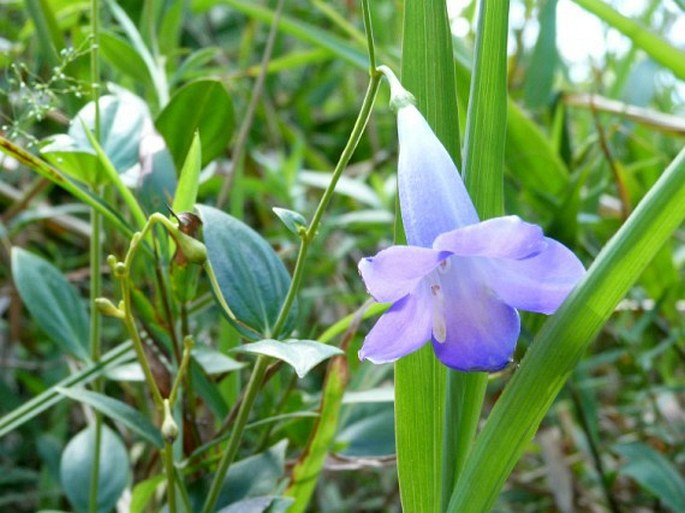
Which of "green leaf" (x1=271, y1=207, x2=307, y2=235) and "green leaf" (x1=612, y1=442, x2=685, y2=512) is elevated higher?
"green leaf" (x1=271, y1=207, x2=307, y2=235)

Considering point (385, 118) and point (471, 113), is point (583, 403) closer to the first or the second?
point (471, 113)

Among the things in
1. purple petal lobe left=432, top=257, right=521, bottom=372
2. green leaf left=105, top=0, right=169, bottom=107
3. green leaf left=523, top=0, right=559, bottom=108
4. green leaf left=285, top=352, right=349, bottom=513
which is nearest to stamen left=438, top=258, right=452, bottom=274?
purple petal lobe left=432, top=257, right=521, bottom=372

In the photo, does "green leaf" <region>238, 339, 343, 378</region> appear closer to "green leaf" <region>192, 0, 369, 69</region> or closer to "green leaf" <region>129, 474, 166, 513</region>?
"green leaf" <region>129, 474, 166, 513</region>

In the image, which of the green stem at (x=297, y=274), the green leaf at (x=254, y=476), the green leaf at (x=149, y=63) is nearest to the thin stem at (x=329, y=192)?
the green stem at (x=297, y=274)

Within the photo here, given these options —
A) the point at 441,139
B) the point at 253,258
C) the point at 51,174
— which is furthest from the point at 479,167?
the point at 51,174

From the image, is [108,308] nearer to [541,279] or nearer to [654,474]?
[541,279]

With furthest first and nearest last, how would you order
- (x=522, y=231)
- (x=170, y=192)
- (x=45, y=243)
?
(x=45, y=243)
(x=170, y=192)
(x=522, y=231)

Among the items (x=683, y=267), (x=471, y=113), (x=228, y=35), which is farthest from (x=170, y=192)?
(x=228, y=35)
